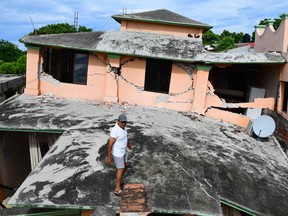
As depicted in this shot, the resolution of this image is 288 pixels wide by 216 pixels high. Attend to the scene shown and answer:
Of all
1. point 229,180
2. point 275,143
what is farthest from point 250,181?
point 275,143

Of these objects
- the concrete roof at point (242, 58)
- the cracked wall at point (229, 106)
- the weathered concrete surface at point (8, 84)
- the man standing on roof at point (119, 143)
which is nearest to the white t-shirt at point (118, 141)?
the man standing on roof at point (119, 143)

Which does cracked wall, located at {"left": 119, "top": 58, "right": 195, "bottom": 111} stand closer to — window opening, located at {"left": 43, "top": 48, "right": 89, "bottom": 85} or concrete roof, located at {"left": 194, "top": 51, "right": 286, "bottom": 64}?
concrete roof, located at {"left": 194, "top": 51, "right": 286, "bottom": 64}

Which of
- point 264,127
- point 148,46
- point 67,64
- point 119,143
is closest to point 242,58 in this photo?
point 264,127

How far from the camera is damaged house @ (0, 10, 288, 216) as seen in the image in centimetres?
571

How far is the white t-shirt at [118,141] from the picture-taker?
5681 mm

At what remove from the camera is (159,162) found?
257 inches

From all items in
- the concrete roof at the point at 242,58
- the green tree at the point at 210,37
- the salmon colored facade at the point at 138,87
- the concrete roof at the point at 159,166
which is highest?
the green tree at the point at 210,37

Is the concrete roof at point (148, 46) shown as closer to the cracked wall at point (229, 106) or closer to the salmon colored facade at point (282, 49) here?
the salmon colored facade at point (282, 49)

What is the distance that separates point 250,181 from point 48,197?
4278mm

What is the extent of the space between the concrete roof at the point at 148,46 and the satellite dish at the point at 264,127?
2264mm

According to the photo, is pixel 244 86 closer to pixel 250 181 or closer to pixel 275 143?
pixel 275 143

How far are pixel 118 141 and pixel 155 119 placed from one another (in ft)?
14.0

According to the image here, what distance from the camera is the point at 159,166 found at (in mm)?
6355

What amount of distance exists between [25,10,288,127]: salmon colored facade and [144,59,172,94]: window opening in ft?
1.15
